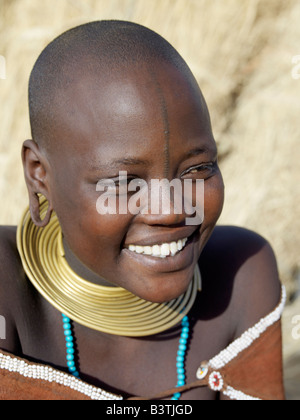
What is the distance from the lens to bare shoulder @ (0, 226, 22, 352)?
155 cm

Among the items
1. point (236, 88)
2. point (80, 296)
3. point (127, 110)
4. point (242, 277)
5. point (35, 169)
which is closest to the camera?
point (127, 110)

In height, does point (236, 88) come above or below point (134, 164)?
above

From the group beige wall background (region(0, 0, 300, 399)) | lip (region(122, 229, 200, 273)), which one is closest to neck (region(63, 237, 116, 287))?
lip (region(122, 229, 200, 273))

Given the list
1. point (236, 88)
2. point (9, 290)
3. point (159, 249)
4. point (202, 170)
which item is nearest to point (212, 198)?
point (202, 170)

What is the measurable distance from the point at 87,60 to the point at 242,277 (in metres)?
0.97

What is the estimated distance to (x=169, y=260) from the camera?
1462mm

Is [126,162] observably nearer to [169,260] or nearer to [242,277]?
[169,260]

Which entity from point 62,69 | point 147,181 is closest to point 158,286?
point 147,181

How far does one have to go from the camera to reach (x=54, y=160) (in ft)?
4.70

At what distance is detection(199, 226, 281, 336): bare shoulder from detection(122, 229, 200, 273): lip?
1.50ft

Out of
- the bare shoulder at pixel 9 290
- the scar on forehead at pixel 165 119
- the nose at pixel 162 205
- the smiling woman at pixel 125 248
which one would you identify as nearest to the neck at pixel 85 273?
the smiling woman at pixel 125 248

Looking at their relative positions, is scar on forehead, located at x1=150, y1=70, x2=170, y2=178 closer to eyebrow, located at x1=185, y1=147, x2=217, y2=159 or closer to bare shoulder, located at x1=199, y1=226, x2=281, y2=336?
eyebrow, located at x1=185, y1=147, x2=217, y2=159

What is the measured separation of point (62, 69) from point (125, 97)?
0.67ft

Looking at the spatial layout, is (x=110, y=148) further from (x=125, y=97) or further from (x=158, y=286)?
(x=158, y=286)
